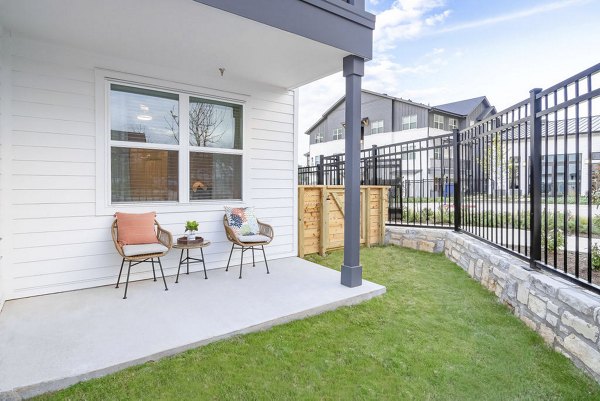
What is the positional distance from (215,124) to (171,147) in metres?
0.70

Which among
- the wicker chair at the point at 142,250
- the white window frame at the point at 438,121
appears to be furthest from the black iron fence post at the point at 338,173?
the white window frame at the point at 438,121

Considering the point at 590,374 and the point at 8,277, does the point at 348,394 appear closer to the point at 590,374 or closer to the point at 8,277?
the point at 590,374

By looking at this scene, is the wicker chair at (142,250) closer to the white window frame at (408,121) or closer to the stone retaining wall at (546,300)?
the stone retaining wall at (546,300)

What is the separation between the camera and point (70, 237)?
3439 mm

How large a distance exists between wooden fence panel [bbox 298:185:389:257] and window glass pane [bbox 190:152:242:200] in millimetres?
1136

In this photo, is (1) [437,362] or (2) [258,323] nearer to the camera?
(1) [437,362]

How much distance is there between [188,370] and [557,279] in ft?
9.40

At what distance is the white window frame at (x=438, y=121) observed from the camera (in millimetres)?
17891

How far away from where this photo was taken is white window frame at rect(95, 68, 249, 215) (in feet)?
11.7

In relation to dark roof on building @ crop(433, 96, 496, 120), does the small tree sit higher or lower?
lower

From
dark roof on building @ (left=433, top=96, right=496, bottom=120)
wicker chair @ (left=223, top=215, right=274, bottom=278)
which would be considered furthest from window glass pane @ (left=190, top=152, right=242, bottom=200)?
dark roof on building @ (left=433, top=96, right=496, bottom=120)

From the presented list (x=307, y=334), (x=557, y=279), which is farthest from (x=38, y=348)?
(x=557, y=279)

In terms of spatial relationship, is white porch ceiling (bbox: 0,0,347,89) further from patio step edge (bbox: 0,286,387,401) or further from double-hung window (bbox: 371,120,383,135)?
double-hung window (bbox: 371,120,383,135)

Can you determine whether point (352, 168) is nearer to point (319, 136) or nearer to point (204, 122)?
point (204, 122)
